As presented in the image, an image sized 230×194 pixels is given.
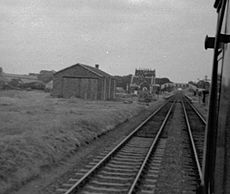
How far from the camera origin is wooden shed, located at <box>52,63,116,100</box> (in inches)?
1690

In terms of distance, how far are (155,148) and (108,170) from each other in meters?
3.94

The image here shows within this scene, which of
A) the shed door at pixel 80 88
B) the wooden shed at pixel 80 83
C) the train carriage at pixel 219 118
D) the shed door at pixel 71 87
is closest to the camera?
the train carriage at pixel 219 118

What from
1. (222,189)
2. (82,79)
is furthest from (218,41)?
(82,79)

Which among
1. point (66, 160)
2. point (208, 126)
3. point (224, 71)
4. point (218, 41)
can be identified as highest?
point (218, 41)

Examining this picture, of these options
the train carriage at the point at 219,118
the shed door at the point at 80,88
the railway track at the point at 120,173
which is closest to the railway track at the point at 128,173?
the railway track at the point at 120,173

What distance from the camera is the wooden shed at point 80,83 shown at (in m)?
42.9

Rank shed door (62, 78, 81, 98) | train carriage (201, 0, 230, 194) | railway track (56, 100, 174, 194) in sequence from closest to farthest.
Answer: train carriage (201, 0, 230, 194) < railway track (56, 100, 174, 194) < shed door (62, 78, 81, 98)

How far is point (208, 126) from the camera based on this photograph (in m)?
2.78

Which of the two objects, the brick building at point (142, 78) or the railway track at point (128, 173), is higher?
the brick building at point (142, 78)

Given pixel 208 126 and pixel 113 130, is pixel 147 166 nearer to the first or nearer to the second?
pixel 208 126

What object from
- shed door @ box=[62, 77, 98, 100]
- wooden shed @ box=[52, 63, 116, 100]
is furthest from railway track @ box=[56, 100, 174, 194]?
shed door @ box=[62, 77, 98, 100]

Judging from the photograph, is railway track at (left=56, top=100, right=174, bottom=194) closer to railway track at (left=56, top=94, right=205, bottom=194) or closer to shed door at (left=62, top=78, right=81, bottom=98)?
railway track at (left=56, top=94, right=205, bottom=194)

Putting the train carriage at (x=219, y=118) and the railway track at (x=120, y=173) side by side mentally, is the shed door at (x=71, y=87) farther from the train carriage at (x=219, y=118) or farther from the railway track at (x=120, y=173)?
the train carriage at (x=219, y=118)

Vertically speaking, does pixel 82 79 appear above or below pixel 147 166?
above
